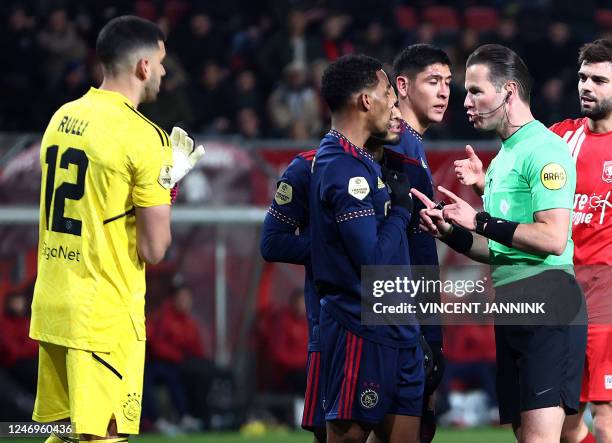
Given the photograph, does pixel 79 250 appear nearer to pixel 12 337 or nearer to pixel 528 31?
pixel 12 337

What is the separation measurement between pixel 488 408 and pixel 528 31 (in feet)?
17.5

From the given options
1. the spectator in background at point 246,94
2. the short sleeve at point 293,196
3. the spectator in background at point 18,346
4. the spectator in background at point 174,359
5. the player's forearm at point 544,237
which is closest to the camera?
the player's forearm at point 544,237

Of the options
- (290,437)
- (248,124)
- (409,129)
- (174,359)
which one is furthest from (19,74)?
(409,129)

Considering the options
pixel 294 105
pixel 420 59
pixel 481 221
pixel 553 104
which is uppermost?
pixel 553 104

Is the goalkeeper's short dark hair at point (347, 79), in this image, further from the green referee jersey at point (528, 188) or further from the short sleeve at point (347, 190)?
the green referee jersey at point (528, 188)

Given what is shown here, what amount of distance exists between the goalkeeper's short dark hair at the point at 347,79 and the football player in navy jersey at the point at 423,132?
46cm

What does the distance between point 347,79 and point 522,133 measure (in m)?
0.99

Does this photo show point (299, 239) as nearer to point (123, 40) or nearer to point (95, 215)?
point (95, 215)

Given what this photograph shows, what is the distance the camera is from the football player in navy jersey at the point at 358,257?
202 inches

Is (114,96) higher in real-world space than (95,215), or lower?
higher

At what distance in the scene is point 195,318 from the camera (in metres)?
12.4

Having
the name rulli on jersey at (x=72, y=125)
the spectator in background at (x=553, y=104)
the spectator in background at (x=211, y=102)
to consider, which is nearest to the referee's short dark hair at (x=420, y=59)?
the name rulli on jersey at (x=72, y=125)

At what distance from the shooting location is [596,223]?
660cm

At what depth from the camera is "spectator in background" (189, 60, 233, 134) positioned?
45.3 ft
